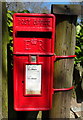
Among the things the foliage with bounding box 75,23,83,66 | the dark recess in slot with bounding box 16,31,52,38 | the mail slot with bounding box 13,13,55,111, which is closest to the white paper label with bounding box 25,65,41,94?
the mail slot with bounding box 13,13,55,111

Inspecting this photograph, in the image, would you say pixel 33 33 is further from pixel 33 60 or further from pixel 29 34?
pixel 33 60

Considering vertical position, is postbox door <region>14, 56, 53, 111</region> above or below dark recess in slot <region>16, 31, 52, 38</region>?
below

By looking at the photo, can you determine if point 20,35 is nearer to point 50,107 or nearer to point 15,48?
point 15,48

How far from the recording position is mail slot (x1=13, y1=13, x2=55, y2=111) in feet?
5.12

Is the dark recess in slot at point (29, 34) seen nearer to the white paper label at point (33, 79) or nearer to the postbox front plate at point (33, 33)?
the postbox front plate at point (33, 33)

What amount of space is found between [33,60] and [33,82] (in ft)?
0.76

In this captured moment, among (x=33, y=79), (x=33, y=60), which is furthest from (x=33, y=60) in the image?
(x=33, y=79)

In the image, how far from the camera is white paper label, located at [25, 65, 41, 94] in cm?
163

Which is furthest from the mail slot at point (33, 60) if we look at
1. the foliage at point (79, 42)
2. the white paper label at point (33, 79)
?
the foliage at point (79, 42)

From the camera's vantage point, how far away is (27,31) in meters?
1.55

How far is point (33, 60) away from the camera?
1.61m

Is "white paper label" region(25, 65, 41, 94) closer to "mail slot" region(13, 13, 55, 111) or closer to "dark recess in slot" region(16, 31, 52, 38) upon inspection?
"mail slot" region(13, 13, 55, 111)

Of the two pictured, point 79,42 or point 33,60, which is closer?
point 33,60

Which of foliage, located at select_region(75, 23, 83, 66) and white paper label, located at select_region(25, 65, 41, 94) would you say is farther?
foliage, located at select_region(75, 23, 83, 66)
